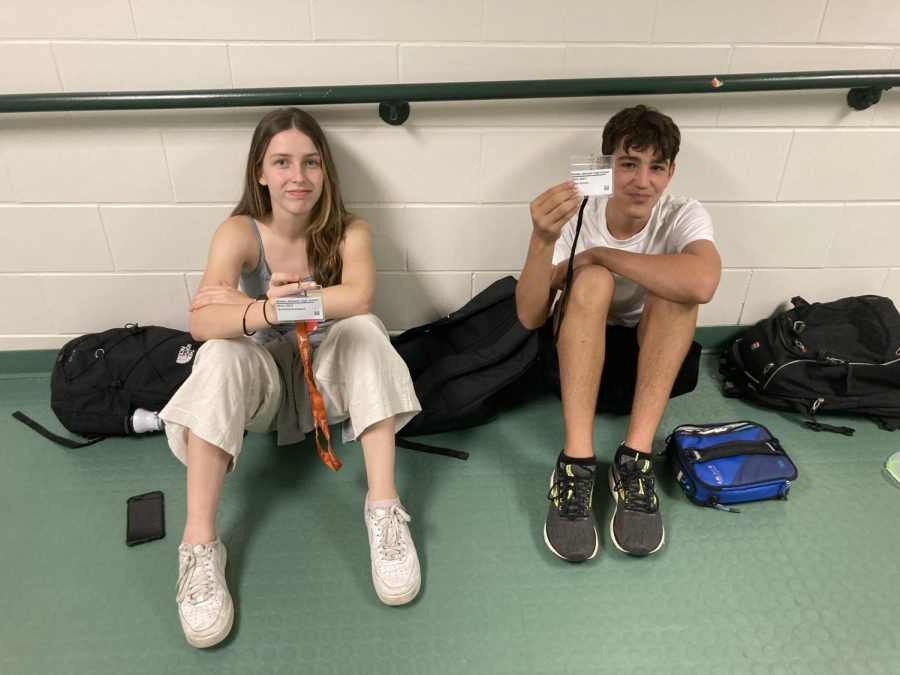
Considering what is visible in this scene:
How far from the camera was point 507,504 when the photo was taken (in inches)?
57.9

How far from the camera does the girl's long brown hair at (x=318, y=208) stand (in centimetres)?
145

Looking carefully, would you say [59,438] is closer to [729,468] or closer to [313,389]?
[313,389]

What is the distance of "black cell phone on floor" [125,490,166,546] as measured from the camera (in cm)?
135

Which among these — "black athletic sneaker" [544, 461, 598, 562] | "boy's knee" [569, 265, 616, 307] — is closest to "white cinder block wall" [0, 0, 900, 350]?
"boy's knee" [569, 265, 616, 307]

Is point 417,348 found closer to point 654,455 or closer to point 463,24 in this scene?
point 654,455

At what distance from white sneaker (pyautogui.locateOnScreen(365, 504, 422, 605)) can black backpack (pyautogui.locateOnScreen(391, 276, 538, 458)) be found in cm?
33

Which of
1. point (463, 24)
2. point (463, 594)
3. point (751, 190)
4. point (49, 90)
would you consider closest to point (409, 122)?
point (463, 24)

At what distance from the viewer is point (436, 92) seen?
1481mm

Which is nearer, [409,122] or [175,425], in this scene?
[175,425]

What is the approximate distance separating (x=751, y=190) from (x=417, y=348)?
43.1 inches

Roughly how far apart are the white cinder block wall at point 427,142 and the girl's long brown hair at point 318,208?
0.44ft

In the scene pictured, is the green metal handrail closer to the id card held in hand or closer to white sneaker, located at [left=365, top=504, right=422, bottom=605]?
the id card held in hand

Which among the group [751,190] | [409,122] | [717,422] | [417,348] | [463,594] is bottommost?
[463,594]

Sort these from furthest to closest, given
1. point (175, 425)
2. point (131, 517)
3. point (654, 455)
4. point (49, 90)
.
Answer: point (654, 455)
point (49, 90)
point (131, 517)
point (175, 425)
